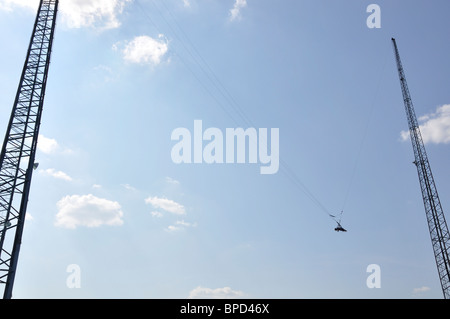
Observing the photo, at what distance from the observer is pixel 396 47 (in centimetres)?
8538

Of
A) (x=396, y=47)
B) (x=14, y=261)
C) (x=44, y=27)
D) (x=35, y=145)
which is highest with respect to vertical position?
(x=396, y=47)
